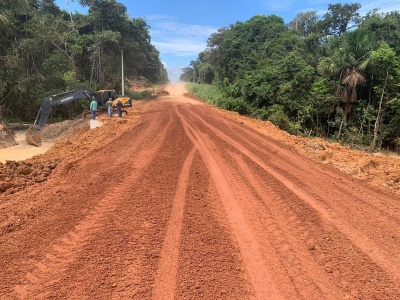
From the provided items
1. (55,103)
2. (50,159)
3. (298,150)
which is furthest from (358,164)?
(55,103)

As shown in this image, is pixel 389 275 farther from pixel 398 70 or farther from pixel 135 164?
pixel 398 70

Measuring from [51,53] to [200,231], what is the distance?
28.6 metres

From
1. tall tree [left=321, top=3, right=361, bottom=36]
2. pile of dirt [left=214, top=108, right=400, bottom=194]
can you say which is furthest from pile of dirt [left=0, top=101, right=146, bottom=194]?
tall tree [left=321, top=3, right=361, bottom=36]

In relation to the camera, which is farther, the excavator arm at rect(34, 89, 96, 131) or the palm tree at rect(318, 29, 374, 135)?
the palm tree at rect(318, 29, 374, 135)

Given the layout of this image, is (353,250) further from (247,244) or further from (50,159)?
(50,159)

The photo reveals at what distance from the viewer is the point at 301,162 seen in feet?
29.8

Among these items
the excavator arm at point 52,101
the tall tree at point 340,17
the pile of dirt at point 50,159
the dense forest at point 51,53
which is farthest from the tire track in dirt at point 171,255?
the tall tree at point 340,17

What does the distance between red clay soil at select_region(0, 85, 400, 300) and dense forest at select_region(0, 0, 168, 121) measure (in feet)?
66.6

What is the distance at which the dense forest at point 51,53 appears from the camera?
79.7 feet

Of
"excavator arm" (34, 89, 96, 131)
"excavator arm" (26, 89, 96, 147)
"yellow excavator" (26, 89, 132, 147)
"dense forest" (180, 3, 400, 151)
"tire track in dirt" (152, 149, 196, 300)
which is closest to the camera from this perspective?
"tire track in dirt" (152, 149, 196, 300)

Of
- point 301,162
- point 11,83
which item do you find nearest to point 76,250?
point 301,162

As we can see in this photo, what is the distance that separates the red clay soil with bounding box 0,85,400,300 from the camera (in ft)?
11.2

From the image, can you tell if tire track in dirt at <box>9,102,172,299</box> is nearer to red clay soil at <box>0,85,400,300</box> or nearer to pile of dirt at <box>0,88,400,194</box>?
red clay soil at <box>0,85,400,300</box>

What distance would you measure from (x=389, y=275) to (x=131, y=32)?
38.3 m
